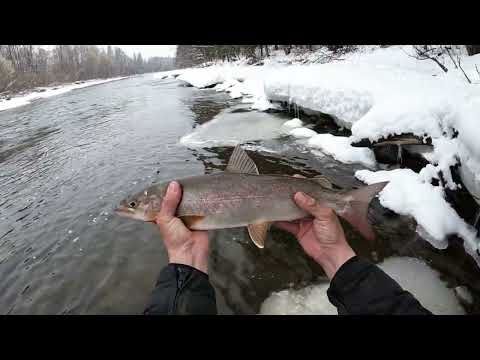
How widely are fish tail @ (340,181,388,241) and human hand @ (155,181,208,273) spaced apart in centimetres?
131

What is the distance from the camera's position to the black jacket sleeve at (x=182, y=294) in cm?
188

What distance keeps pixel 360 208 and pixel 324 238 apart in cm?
47

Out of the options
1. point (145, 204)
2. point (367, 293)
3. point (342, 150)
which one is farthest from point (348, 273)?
point (342, 150)

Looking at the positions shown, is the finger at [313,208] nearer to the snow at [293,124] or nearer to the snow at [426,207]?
the snow at [426,207]

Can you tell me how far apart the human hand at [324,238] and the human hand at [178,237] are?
0.93m

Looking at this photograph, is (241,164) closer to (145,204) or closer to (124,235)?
(145,204)

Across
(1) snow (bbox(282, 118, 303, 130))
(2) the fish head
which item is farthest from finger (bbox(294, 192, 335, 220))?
(1) snow (bbox(282, 118, 303, 130))

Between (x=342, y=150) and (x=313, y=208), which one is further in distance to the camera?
(x=342, y=150)

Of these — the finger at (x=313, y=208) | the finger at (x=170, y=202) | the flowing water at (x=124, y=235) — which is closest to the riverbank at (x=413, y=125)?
the flowing water at (x=124, y=235)

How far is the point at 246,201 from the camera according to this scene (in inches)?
108

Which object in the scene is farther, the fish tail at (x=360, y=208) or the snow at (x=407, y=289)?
the snow at (x=407, y=289)

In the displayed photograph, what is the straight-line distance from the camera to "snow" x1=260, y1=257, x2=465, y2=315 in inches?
135

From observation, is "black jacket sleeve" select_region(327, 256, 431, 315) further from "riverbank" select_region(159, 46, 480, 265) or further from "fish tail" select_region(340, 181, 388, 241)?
"riverbank" select_region(159, 46, 480, 265)
